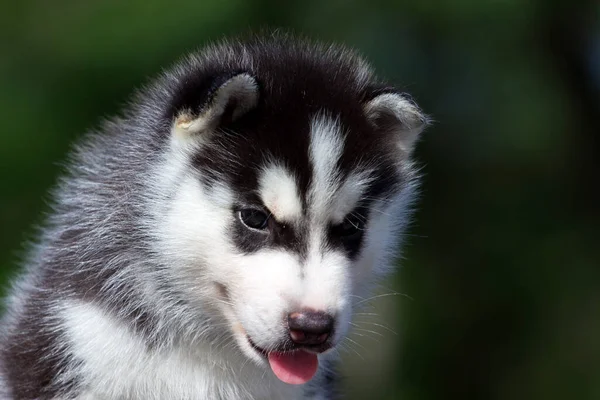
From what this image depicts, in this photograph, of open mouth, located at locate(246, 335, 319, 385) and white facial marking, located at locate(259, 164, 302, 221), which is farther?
open mouth, located at locate(246, 335, 319, 385)

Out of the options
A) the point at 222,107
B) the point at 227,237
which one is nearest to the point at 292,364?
the point at 227,237

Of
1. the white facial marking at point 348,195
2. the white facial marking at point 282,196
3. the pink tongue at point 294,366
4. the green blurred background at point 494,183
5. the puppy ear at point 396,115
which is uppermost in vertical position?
the green blurred background at point 494,183

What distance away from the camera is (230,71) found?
4.14 meters

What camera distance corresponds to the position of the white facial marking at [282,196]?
4.01m

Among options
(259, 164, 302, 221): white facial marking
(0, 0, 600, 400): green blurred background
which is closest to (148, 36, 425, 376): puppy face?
(259, 164, 302, 221): white facial marking

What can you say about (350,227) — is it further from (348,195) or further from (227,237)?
(227,237)

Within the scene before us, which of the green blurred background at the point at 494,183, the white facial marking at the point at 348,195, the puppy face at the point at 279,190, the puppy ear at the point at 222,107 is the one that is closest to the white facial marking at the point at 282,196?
the puppy face at the point at 279,190

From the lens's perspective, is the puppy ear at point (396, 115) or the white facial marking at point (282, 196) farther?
Answer: the puppy ear at point (396, 115)

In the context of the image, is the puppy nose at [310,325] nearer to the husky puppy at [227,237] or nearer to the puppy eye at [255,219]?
the husky puppy at [227,237]

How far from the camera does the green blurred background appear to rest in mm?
11164

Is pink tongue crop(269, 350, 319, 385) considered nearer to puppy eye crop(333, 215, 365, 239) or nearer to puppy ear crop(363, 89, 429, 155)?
puppy eye crop(333, 215, 365, 239)

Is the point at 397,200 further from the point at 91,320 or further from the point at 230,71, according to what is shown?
the point at 91,320

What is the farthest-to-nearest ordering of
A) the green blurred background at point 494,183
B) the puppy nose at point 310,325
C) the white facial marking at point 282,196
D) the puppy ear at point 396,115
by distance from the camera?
the green blurred background at point 494,183
the puppy ear at point 396,115
the white facial marking at point 282,196
the puppy nose at point 310,325

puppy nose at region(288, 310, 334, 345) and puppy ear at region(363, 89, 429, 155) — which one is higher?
puppy ear at region(363, 89, 429, 155)
